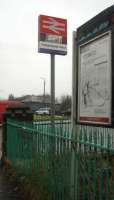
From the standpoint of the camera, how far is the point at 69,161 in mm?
4684

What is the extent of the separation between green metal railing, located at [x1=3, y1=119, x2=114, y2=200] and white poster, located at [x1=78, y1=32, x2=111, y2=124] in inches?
10.3

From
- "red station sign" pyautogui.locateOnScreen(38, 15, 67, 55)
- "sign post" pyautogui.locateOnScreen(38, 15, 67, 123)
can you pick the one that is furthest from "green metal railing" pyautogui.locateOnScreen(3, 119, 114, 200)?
"red station sign" pyautogui.locateOnScreen(38, 15, 67, 55)

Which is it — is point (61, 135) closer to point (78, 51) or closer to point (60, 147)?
point (60, 147)

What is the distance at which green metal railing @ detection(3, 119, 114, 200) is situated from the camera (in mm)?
3754

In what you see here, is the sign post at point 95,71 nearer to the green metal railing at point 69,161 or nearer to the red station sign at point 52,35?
the green metal railing at point 69,161

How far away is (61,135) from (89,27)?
5.07 ft

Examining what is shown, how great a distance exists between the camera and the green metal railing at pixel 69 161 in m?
3.75

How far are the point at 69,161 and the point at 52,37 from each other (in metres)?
2.55

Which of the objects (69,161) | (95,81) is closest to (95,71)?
(95,81)

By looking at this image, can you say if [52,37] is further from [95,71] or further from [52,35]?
[95,71]

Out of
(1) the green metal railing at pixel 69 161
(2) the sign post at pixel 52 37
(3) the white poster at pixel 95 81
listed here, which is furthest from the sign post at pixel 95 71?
(2) the sign post at pixel 52 37

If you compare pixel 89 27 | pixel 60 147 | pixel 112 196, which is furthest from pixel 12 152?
pixel 112 196

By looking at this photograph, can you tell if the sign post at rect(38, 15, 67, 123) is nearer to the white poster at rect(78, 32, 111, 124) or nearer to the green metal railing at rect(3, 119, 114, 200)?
the green metal railing at rect(3, 119, 114, 200)

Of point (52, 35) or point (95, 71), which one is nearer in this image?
point (95, 71)
